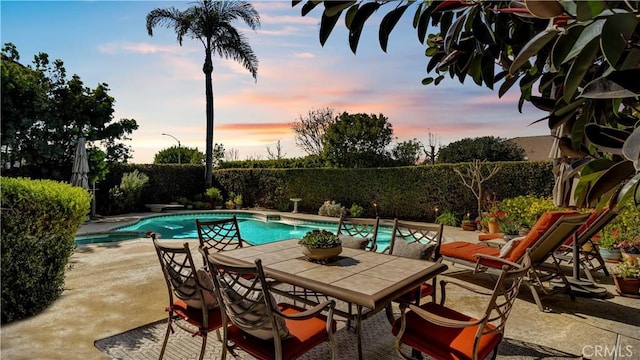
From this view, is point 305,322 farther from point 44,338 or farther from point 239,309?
point 44,338

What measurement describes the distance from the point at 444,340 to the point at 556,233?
2397 millimetres

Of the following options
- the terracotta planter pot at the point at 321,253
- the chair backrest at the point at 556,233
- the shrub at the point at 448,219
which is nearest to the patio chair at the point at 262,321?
the terracotta planter pot at the point at 321,253

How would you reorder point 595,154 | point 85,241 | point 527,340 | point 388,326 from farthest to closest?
point 85,241 < point 388,326 < point 527,340 < point 595,154

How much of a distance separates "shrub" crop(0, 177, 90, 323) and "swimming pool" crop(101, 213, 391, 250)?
19.0 feet

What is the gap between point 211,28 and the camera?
14719 millimetres

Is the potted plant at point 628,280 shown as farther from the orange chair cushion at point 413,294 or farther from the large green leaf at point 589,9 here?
the large green leaf at point 589,9

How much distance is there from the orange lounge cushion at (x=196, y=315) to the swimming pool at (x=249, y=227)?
7130 millimetres

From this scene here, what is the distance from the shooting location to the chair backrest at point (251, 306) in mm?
2166

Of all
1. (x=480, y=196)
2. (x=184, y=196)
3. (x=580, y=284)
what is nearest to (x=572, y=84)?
(x=580, y=284)

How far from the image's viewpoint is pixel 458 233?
8.95 metres

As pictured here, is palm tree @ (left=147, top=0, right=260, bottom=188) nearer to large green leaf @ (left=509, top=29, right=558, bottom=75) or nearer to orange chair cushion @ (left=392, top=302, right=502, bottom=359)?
orange chair cushion @ (left=392, top=302, right=502, bottom=359)

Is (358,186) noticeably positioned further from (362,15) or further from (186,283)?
(362,15)

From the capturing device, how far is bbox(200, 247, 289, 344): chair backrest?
217cm

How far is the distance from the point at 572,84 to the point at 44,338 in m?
4.40
